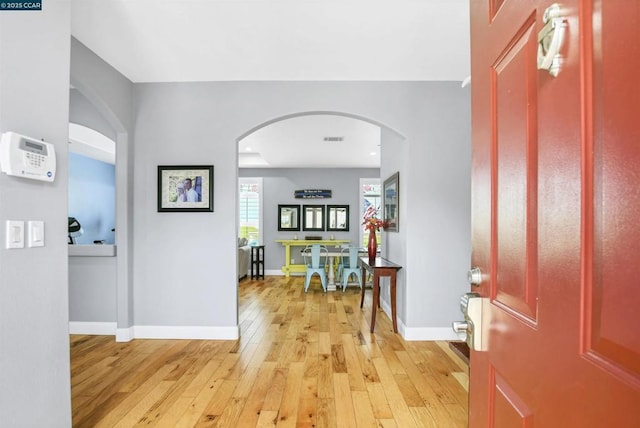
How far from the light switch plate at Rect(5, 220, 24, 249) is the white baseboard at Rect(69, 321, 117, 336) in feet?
7.97

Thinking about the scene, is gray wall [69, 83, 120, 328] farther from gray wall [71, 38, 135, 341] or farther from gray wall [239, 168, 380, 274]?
gray wall [239, 168, 380, 274]

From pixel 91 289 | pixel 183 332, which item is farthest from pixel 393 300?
pixel 91 289

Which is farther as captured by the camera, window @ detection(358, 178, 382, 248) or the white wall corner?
window @ detection(358, 178, 382, 248)

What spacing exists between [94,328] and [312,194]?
5.23 meters

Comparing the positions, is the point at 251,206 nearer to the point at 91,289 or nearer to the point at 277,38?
the point at 91,289

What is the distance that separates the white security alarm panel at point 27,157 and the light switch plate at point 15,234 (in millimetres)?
208

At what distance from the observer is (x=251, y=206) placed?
8.05 metres

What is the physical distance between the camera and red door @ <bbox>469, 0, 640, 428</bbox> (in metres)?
0.43

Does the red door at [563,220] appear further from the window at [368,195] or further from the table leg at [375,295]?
the window at [368,195]

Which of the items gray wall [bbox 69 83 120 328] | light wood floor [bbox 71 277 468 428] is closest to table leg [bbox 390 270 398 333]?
light wood floor [bbox 71 277 468 428]

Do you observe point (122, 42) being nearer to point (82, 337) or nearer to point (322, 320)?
point (82, 337)

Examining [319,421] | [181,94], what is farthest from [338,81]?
[319,421]

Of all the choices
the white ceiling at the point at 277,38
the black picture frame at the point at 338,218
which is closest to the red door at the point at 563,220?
the white ceiling at the point at 277,38

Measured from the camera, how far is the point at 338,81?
333 centimetres
